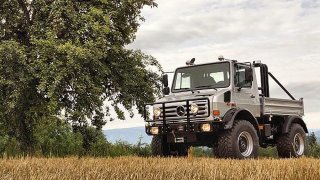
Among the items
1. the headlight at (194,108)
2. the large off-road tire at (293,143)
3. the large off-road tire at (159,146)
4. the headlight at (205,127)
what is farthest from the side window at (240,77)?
the large off-road tire at (159,146)

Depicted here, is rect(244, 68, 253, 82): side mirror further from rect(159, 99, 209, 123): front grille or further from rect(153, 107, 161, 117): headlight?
rect(153, 107, 161, 117): headlight

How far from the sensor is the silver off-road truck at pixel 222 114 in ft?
42.5

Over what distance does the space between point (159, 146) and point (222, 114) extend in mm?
2224

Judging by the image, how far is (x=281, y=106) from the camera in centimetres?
1544

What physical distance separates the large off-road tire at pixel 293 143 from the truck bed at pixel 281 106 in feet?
1.79

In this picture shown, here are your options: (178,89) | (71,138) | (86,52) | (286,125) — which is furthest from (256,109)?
(71,138)

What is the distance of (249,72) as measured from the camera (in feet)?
43.2

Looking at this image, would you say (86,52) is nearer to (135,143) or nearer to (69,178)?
(135,143)

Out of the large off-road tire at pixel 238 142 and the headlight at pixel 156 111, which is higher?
the headlight at pixel 156 111

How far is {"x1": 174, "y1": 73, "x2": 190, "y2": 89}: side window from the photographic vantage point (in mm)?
14305

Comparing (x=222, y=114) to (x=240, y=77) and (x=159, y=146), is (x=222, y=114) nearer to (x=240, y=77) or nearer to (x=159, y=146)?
(x=240, y=77)

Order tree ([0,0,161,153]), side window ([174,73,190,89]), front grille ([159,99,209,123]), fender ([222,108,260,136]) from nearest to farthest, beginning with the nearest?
fender ([222,108,260,136]), front grille ([159,99,209,123]), side window ([174,73,190,89]), tree ([0,0,161,153])

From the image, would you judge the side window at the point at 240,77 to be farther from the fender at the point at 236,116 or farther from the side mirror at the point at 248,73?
the fender at the point at 236,116

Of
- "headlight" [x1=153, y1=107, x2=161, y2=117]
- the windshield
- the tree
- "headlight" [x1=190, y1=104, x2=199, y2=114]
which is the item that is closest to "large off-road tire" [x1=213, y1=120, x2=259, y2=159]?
"headlight" [x1=190, y1=104, x2=199, y2=114]
